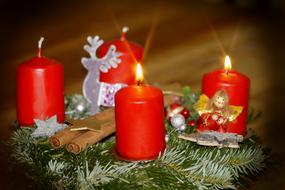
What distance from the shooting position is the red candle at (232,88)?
1.25 meters

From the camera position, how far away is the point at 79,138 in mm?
1191

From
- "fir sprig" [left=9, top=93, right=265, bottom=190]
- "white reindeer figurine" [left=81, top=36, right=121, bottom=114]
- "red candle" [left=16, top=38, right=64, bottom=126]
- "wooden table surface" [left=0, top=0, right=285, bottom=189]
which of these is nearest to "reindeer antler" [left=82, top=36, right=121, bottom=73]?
"white reindeer figurine" [left=81, top=36, right=121, bottom=114]

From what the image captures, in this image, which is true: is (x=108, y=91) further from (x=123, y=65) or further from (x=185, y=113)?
(x=185, y=113)

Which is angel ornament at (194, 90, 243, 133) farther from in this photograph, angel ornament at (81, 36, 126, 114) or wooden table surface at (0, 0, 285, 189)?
angel ornament at (81, 36, 126, 114)

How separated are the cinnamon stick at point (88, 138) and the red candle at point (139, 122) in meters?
0.08

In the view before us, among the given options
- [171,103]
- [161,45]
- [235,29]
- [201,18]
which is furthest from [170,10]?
[171,103]

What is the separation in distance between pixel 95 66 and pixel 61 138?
0.90 feet

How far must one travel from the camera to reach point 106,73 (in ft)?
4.67

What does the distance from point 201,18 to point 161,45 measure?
68cm

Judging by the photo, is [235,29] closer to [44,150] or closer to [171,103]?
[171,103]

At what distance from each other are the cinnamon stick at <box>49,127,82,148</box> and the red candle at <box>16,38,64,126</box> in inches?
4.8

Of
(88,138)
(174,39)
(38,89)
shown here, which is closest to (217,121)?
(88,138)

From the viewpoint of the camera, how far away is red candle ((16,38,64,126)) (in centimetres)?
129

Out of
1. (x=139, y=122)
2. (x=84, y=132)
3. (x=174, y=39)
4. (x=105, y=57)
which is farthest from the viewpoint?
(x=174, y=39)
